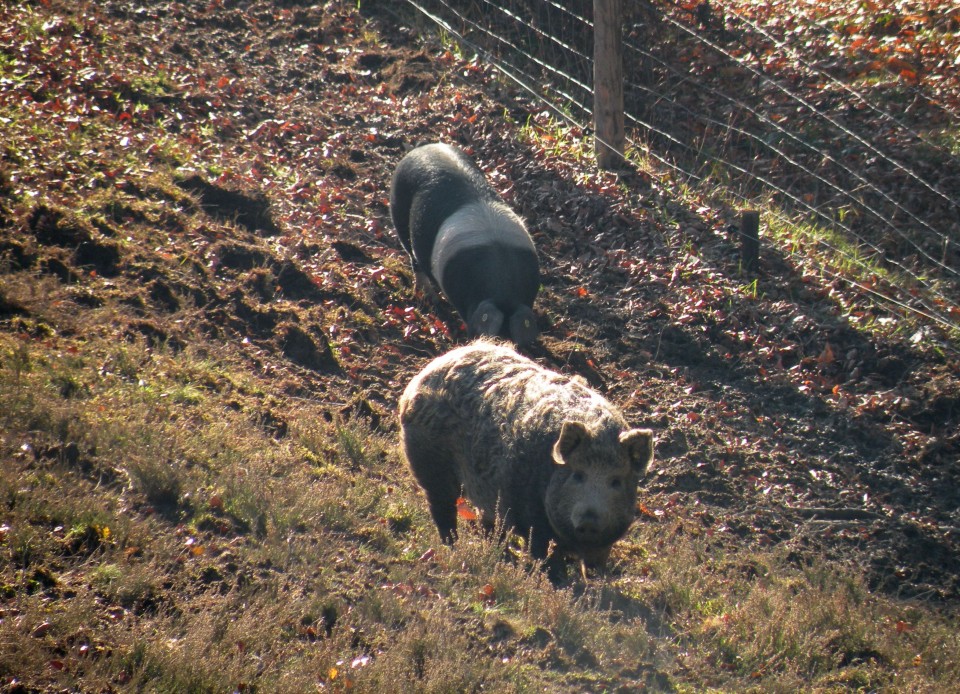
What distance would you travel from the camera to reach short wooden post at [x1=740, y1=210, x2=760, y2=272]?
9.12 metres

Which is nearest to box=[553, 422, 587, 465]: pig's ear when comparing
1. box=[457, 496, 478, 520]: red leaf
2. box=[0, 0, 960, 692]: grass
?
box=[0, 0, 960, 692]: grass

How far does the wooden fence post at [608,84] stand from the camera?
10.3 metres

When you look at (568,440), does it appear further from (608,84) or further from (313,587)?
(608,84)

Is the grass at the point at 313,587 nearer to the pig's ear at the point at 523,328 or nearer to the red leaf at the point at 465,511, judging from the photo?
the red leaf at the point at 465,511

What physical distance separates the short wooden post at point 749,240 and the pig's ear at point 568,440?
462cm

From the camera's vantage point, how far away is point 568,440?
511 cm

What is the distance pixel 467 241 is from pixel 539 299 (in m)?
0.87

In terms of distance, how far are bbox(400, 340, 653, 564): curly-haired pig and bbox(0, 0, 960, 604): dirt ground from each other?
46.9 inches

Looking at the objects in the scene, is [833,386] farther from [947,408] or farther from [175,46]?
[175,46]

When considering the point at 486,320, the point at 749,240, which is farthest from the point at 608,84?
the point at 486,320

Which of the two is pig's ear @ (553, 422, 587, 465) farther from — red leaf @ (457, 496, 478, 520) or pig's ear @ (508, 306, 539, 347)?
pig's ear @ (508, 306, 539, 347)

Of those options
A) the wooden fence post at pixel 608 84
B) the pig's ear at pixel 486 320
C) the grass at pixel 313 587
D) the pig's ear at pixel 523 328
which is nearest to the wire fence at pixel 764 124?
the wooden fence post at pixel 608 84

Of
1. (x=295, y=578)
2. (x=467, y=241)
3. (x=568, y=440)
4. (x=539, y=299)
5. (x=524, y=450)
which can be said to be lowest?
(x=539, y=299)

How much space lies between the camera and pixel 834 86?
1177 cm
